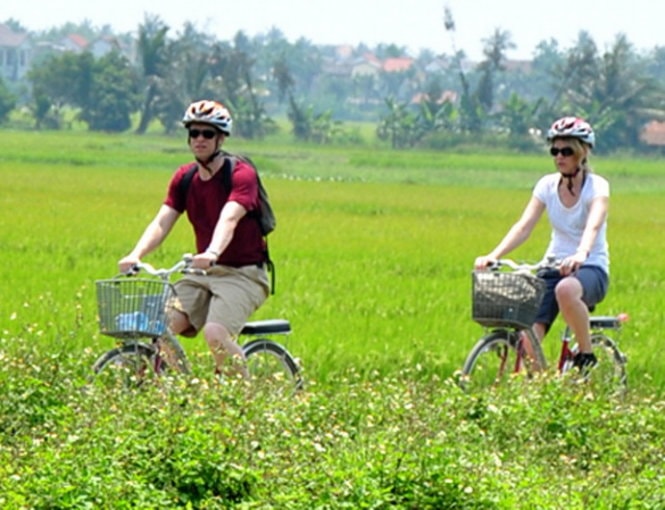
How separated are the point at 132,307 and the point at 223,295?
0.79m

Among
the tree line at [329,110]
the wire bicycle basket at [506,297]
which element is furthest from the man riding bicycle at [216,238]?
the tree line at [329,110]

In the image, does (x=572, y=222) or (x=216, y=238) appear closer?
(x=216, y=238)

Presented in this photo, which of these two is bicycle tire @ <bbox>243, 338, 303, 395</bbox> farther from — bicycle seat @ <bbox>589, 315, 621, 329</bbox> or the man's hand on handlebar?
bicycle seat @ <bbox>589, 315, 621, 329</bbox>

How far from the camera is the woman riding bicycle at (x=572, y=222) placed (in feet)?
30.9

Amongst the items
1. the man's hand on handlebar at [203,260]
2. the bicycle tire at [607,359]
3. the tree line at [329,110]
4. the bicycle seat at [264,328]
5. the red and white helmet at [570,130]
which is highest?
the red and white helmet at [570,130]

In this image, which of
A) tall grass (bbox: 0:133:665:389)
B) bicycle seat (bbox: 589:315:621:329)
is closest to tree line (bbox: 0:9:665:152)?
tall grass (bbox: 0:133:665:389)

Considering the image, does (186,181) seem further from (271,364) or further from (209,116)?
(271,364)

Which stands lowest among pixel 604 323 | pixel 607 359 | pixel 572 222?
pixel 607 359

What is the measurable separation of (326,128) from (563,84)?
1204cm

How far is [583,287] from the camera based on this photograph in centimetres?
952

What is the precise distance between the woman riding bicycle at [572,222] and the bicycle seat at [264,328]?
1.04 metres

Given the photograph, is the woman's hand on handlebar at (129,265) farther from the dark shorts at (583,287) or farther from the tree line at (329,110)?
the tree line at (329,110)

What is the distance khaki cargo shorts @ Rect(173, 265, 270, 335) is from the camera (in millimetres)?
8672

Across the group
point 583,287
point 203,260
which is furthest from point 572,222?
point 203,260
